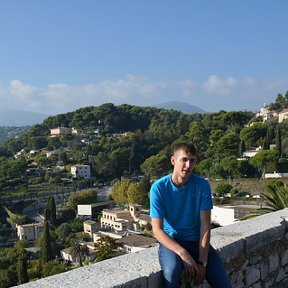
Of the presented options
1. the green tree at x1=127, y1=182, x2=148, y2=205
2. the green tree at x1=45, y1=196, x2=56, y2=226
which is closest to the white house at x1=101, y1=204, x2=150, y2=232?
→ the green tree at x1=127, y1=182, x2=148, y2=205

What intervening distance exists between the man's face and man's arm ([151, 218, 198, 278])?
27 centimetres

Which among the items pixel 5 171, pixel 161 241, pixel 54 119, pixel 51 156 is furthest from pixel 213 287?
pixel 54 119

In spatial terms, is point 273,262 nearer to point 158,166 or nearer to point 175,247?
point 175,247

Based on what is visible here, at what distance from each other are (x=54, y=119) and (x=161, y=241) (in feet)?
345

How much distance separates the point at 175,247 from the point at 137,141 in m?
71.1

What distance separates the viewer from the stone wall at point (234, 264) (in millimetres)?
2229

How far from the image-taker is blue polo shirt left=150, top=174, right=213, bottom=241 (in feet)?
7.84

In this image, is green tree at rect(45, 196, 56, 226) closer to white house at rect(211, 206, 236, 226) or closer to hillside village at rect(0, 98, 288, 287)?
hillside village at rect(0, 98, 288, 287)

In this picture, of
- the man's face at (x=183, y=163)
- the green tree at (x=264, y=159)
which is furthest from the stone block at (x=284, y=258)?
the green tree at (x=264, y=159)

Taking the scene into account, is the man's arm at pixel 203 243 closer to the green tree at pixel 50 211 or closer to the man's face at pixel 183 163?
the man's face at pixel 183 163

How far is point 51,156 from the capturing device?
79000mm

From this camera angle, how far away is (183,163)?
244 cm

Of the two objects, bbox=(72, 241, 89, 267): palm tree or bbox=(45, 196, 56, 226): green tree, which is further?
bbox=(45, 196, 56, 226): green tree

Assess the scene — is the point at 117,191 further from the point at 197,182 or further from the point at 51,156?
the point at 197,182
